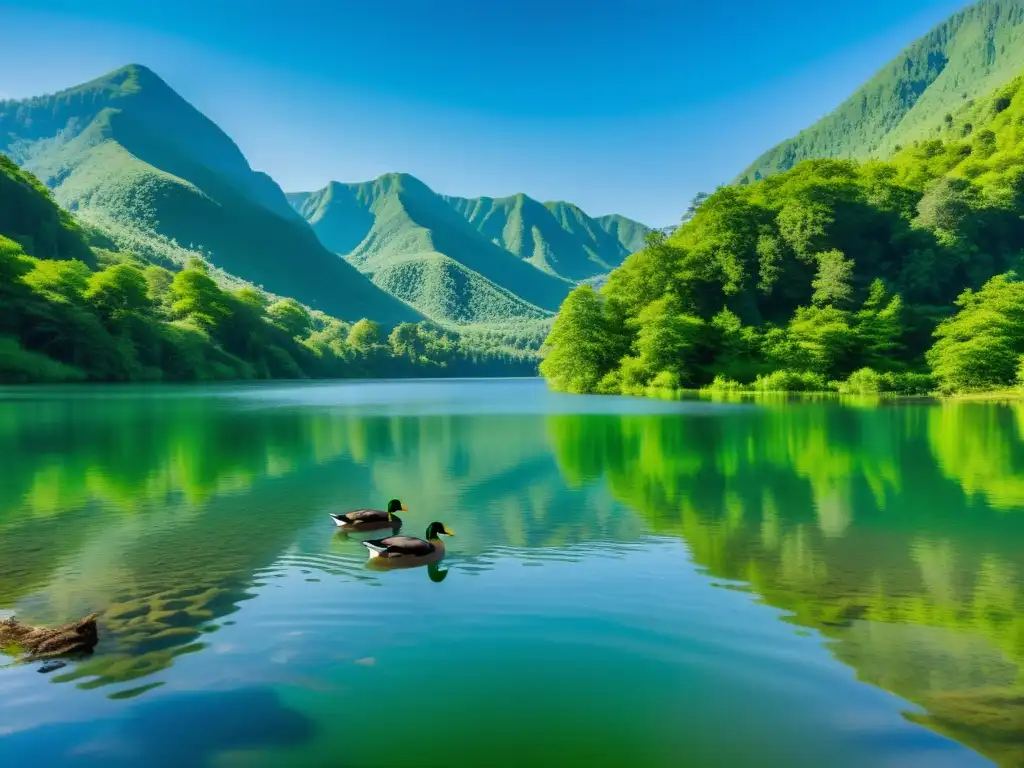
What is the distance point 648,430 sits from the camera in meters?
38.0

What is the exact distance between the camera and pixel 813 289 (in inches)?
3578

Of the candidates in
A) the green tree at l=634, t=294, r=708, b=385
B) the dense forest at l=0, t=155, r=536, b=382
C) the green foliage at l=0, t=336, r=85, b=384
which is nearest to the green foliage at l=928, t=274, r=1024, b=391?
the green tree at l=634, t=294, r=708, b=385

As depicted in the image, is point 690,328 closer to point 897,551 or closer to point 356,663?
point 897,551

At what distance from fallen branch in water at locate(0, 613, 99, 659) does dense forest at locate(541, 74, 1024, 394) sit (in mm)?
75794

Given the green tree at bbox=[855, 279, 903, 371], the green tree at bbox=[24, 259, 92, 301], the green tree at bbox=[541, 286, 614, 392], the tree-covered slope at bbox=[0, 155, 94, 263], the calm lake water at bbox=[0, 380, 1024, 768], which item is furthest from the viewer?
the tree-covered slope at bbox=[0, 155, 94, 263]

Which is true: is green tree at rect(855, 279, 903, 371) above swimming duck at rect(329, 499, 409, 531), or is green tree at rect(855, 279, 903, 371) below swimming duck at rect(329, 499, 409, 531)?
above

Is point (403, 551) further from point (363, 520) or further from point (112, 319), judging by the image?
point (112, 319)

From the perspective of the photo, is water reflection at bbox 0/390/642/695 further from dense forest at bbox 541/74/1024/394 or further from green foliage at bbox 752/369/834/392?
dense forest at bbox 541/74/1024/394

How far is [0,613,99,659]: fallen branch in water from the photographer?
8211 mm

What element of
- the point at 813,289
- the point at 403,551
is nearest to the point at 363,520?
the point at 403,551

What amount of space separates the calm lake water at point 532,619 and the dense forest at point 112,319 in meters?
96.2

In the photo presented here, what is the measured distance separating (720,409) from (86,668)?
49.4m

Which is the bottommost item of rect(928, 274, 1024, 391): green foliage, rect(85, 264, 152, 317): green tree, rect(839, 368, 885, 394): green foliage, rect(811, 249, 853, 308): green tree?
rect(839, 368, 885, 394): green foliage

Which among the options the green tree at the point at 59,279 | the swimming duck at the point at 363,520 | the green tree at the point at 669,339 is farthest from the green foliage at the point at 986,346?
the green tree at the point at 59,279
